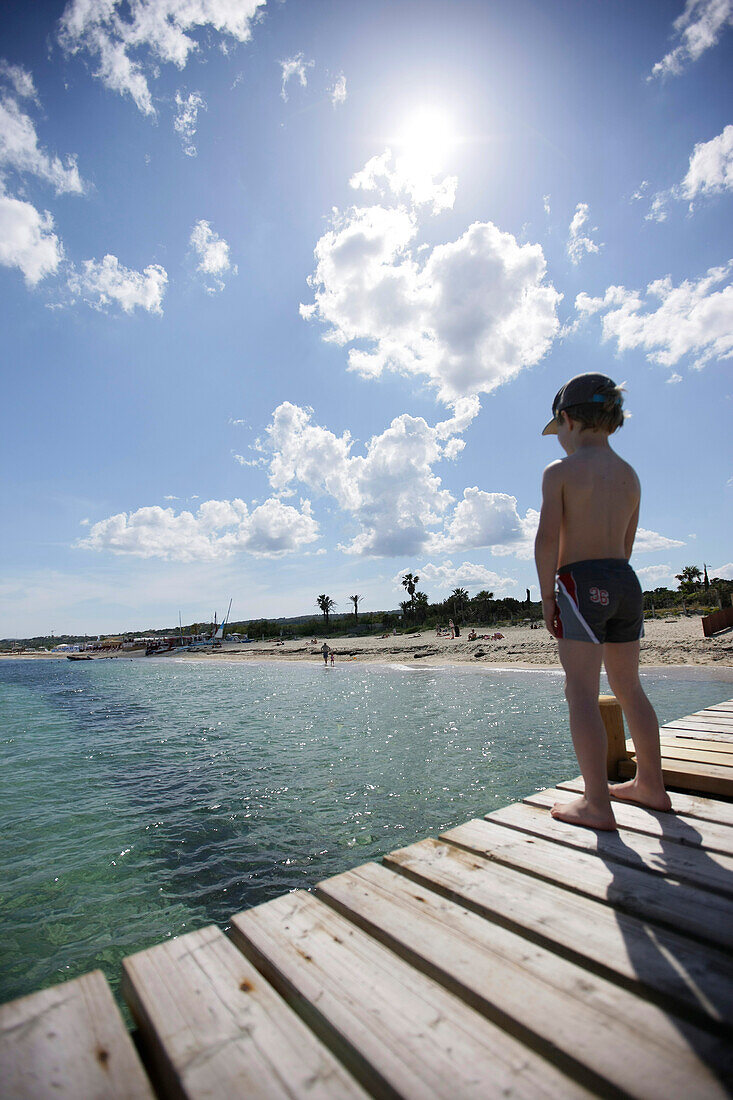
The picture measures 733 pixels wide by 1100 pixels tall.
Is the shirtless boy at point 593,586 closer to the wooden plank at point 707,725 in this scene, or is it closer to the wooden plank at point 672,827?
the wooden plank at point 672,827

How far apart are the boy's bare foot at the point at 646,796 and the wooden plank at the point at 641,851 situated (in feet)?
1.44

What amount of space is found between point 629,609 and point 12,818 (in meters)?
9.20

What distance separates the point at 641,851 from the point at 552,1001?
1.19 metres

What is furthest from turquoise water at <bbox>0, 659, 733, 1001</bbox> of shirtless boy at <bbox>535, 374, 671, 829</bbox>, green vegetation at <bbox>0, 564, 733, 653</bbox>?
green vegetation at <bbox>0, 564, 733, 653</bbox>

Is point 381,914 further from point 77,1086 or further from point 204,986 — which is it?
point 77,1086

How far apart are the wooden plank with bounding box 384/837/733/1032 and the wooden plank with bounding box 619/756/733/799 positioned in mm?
1463

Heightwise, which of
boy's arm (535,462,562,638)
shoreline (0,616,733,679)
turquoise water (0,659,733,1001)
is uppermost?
boy's arm (535,462,562,638)

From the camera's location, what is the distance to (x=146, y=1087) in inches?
45.2

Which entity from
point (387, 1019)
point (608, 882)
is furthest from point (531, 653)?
point (387, 1019)

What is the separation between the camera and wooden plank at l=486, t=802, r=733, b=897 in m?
2.00

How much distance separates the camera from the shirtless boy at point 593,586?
2.55 metres

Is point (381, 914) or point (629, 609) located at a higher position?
point (629, 609)

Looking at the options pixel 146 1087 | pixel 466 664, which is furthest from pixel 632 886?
pixel 466 664

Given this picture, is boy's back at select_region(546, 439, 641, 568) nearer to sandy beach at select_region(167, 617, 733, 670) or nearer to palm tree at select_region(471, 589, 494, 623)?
sandy beach at select_region(167, 617, 733, 670)
